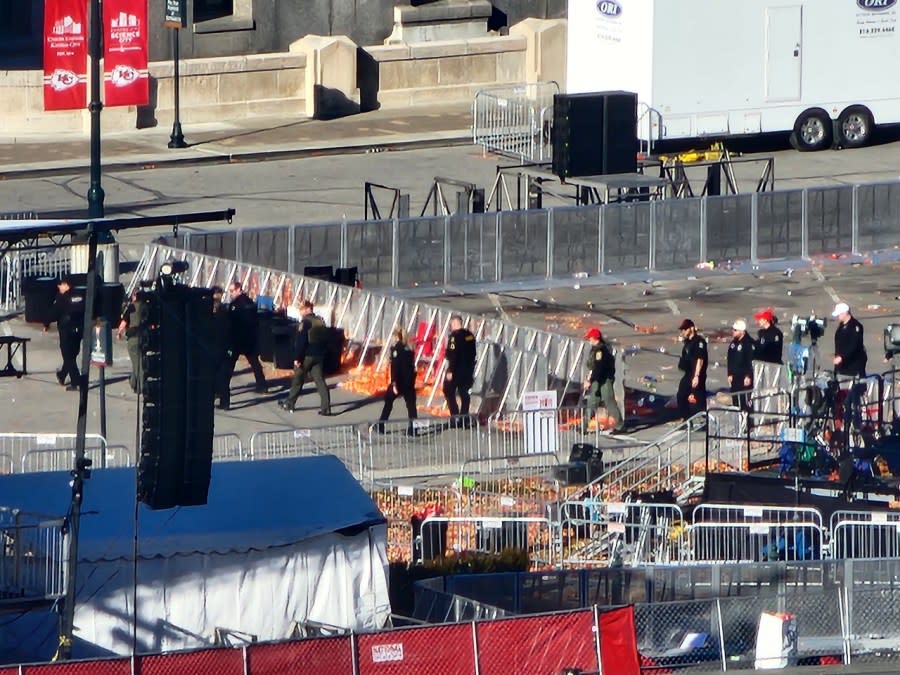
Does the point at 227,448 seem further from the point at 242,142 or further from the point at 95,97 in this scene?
the point at 242,142

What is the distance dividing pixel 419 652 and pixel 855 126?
27646 mm

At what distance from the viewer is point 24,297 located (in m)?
29.4

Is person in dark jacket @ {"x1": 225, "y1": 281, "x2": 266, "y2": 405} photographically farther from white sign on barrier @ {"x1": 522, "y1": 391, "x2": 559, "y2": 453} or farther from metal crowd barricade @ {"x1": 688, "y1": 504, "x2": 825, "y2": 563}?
metal crowd barricade @ {"x1": 688, "y1": 504, "x2": 825, "y2": 563}

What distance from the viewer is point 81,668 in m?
14.2

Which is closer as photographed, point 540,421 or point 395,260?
point 540,421

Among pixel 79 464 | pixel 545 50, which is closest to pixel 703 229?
pixel 545 50

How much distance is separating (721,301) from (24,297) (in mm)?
10378

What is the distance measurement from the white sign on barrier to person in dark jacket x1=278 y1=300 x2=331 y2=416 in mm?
2976

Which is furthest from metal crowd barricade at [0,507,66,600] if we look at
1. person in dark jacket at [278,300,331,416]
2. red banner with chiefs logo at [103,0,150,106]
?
red banner with chiefs logo at [103,0,150,106]

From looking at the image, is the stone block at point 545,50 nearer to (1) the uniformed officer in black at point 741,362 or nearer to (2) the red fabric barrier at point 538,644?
(1) the uniformed officer in black at point 741,362

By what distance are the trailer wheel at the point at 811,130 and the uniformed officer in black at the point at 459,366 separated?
1678 cm

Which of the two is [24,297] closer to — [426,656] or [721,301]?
[721,301]

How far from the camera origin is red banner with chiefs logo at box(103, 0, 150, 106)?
36.2 meters

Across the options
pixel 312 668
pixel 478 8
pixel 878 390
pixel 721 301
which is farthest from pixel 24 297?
pixel 478 8
